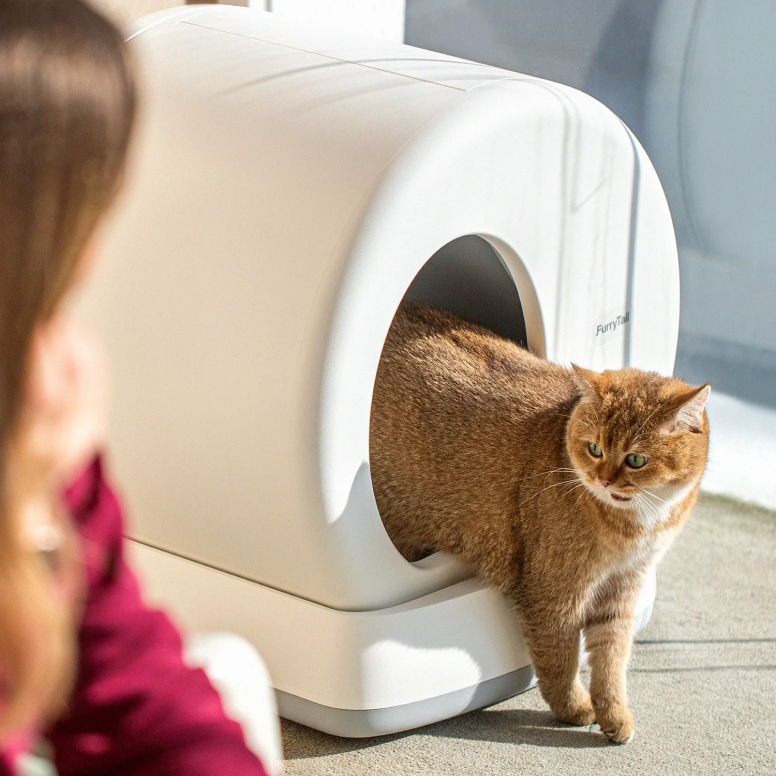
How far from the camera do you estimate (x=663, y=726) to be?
147cm

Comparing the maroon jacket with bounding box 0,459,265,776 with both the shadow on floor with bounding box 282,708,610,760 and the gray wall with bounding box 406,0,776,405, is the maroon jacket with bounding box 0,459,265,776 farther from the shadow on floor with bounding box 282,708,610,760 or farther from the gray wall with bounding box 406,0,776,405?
the gray wall with bounding box 406,0,776,405

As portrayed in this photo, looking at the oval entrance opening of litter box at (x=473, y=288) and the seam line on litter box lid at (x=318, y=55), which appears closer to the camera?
the seam line on litter box lid at (x=318, y=55)

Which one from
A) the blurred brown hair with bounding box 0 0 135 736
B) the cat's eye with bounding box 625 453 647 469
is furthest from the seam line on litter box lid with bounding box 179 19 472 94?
the blurred brown hair with bounding box 0 0 135 736

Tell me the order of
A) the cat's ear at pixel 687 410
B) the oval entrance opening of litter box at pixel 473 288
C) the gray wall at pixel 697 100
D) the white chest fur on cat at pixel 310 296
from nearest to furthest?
the white chest fur on cat at pixel 310 296
the cat's ear at pixel 687 410
the oval entrance opening of litter box at pixel 473 288
the gray wall at pixel 697 100

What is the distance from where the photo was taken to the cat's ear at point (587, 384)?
1.38 meters

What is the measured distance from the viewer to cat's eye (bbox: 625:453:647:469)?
1.36m

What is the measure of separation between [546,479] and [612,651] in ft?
0.87

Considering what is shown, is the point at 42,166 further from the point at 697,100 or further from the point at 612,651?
the point at 697,100

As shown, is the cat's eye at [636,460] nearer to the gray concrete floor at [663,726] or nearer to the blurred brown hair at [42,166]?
the gray concrete floor at [663,726]

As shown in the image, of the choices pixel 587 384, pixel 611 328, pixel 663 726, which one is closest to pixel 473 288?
pixel 611 328

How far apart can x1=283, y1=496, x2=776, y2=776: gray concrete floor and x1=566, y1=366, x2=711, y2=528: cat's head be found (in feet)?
1.05

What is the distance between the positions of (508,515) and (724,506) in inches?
41.7

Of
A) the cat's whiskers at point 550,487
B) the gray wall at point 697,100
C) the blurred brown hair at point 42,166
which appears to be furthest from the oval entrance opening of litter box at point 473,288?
the blurred brown hair at point 42,166

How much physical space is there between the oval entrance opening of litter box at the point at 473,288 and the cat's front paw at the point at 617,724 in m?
0.35
